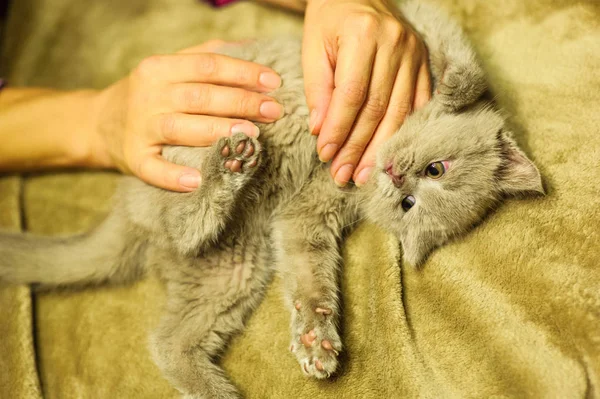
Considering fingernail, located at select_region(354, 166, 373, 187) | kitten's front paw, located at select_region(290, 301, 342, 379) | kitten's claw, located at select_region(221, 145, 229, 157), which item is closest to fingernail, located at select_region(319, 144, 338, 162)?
fingernail, located at select_region(354, 166, 373, 187)

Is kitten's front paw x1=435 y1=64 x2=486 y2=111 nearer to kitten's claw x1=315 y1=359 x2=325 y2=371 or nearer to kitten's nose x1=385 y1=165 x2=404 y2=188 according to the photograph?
kitten's nose x1=385 y1=165 x2=404 y2=188

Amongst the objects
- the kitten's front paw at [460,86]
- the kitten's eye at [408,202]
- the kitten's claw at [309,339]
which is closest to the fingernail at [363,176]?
the kitten's eye at [408,202]

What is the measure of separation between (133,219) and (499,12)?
117cm

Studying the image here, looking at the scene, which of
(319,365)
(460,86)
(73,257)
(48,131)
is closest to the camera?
(319,365)

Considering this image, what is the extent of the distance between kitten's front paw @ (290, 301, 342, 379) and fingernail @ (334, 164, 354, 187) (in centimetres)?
31

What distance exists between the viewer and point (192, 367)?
112 centimetres

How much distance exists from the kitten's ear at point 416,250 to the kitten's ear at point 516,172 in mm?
219

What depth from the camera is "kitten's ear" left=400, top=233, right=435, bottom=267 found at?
1.07m

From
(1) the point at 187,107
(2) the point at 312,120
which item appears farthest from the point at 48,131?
(2) the point at 312,120

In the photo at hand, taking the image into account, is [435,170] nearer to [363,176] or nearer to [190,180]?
[363,176]

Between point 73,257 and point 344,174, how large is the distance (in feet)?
2.52

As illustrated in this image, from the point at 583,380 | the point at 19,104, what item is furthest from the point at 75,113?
the point at 583,380

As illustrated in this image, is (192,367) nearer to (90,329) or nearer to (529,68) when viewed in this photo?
(90,329)

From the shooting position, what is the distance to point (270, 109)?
3.58 feet
